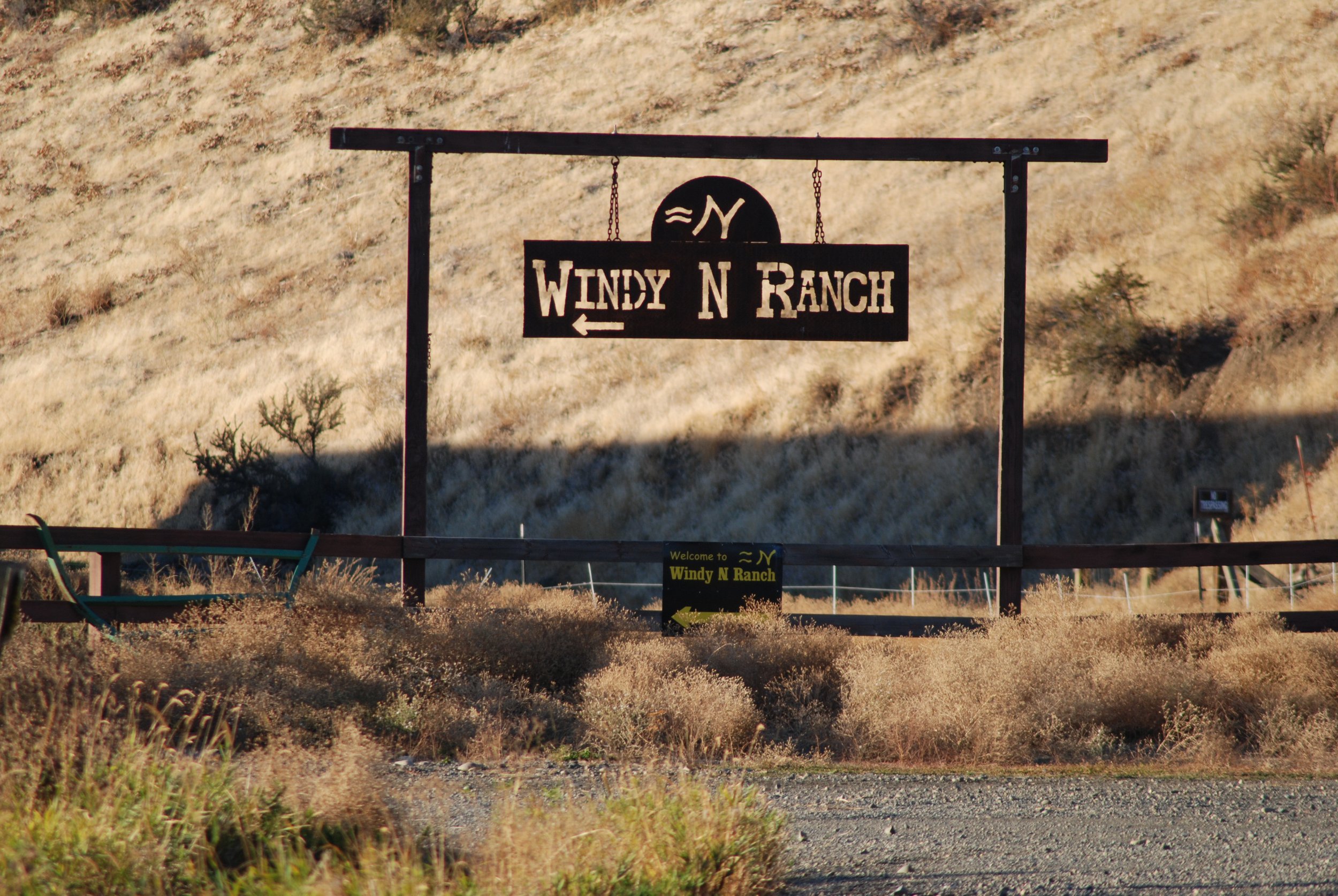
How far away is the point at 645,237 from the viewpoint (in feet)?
95.3

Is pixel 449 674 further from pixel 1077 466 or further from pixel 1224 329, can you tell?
pixel 1224 329

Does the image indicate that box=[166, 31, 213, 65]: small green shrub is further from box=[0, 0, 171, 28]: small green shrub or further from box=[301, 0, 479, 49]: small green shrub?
box=[301, 0, 479, 49]: small green shrub

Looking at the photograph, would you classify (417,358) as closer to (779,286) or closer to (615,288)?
(615,288)

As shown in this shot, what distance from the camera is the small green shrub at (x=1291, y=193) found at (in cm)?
2147

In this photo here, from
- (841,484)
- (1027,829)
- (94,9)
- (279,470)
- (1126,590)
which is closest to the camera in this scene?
(1027,829)

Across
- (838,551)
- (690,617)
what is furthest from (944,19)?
(690,617)

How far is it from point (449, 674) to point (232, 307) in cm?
2665

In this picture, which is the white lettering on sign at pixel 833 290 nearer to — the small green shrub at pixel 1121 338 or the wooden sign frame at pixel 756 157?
the wooden sign frame at pixel 756 157

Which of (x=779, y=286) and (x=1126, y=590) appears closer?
(x=779, y=286)

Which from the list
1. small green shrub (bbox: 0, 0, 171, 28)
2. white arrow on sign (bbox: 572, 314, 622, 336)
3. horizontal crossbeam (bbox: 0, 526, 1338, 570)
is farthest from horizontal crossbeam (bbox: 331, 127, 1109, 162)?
small green shrub (bbox: 0, 0, 171, 28)

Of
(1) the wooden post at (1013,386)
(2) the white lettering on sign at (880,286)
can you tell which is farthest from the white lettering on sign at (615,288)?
(1) the wooden post at (1013,386)

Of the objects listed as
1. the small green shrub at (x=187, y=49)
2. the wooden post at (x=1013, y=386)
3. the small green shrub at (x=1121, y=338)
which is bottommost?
the wooden post at (x=1013, y=386)

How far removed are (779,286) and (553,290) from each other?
1789 mm

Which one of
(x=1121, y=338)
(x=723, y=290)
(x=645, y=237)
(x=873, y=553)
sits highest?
(x=645, y=237)
